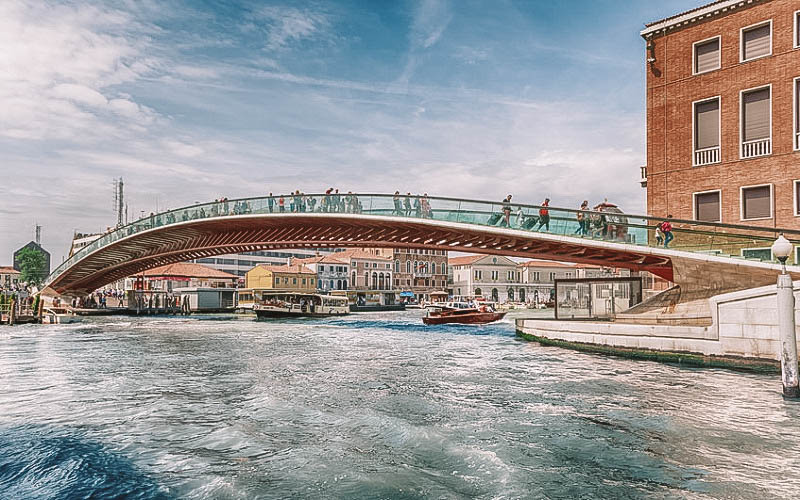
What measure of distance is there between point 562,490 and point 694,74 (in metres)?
18.8

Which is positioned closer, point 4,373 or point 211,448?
point 211,448

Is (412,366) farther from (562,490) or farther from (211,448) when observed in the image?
(562,490)

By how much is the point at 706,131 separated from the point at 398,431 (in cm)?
1710

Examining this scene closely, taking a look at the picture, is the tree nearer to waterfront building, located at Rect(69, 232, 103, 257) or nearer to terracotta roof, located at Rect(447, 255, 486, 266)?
waterfront building, located at Rect(69, 232, 103, 257)

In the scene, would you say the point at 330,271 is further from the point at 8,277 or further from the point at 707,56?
the point at 8,277

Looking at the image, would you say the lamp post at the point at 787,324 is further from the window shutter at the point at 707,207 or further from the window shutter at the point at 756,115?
the window shutter at the point at 756,115

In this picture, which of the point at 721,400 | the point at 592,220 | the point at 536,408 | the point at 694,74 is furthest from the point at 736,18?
the point at 536,408

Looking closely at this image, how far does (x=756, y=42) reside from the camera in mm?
18906

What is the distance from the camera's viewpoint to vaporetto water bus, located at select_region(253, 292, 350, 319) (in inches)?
1617

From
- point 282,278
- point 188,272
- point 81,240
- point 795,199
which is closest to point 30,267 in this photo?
point 81,240

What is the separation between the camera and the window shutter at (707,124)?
65.0 feet

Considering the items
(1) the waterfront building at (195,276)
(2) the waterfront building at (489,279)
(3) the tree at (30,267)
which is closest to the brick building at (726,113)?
(1) the waterfront building at (195,276)

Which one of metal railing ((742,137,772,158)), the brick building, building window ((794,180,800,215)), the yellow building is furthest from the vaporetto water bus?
building window ((794,180,800,215))

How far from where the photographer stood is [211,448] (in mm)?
7195
